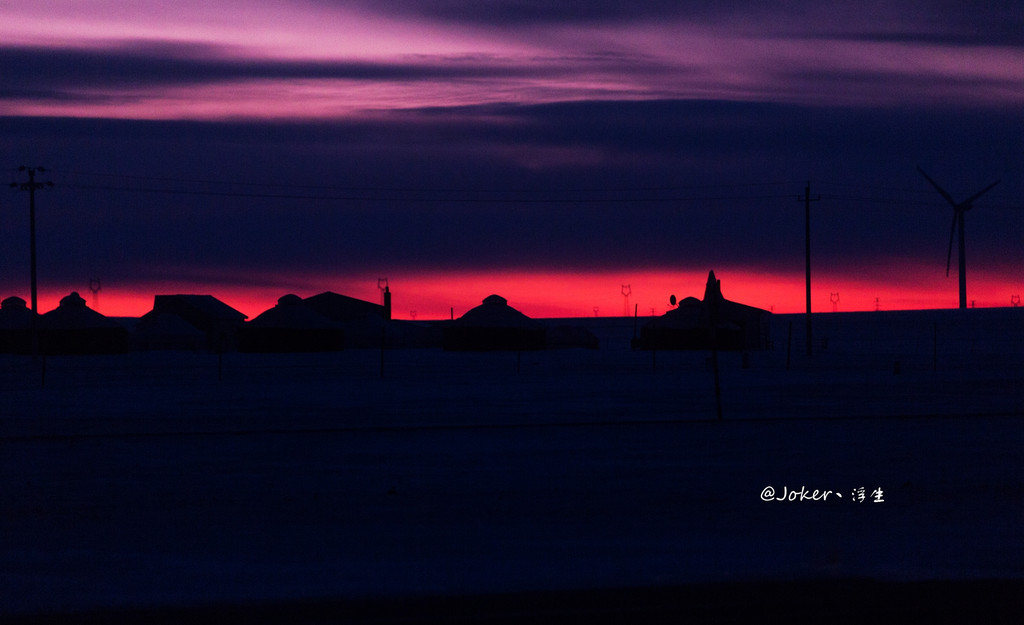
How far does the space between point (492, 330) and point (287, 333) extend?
1662 cm

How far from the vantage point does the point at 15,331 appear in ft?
305

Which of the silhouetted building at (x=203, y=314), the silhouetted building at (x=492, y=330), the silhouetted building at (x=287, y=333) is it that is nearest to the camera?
the silhouetted building at (x=287, y=333)

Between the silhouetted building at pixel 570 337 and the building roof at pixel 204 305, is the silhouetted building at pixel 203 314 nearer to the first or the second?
the building roof at pixel 204 305

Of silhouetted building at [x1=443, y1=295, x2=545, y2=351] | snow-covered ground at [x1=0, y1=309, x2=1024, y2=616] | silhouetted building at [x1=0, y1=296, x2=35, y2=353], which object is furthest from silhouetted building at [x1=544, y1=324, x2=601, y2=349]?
snow-covered ground at [x1=0, y1=309, x2=1024, y2=616]

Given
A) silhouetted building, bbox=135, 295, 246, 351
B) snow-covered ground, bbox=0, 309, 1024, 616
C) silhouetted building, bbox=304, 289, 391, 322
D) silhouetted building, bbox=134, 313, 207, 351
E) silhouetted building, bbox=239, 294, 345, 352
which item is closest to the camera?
snow-covered ground, bbox=0, 309, 1024, 616

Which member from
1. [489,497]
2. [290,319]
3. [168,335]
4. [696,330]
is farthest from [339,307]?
[489,497]

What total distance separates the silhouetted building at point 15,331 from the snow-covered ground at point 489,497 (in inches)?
2598

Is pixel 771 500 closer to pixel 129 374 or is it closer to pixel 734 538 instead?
pixel 734 538

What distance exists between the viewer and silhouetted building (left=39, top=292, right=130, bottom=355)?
293 feet

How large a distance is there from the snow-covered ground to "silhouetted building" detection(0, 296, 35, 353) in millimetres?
65983

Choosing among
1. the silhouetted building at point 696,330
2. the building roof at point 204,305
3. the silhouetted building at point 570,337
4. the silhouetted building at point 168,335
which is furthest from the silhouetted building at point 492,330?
the building roof at point 204,305

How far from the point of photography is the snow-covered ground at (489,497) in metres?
9.80

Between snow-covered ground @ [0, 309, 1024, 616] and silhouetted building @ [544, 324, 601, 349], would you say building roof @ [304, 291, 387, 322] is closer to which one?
silhouetted building @ [544, 324, 601, 349]

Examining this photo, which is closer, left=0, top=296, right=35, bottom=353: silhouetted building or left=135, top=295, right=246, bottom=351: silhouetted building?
left=0, top=296, right=35, bottom=353: silhouetted building
